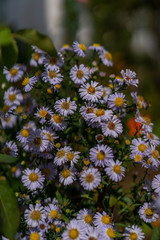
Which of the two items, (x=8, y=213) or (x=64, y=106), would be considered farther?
(x=64, y=106)

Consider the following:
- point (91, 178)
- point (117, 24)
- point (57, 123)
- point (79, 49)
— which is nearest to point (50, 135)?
point (57, 123)

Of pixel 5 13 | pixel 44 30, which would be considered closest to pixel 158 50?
pixel 44 30

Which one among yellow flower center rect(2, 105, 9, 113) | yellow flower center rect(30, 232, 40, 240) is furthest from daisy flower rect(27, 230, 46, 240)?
yellow flower center rect(2, 105, 9, 113)

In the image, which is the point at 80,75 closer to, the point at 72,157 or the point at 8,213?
the point at 72,157

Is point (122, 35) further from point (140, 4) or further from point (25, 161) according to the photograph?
point (25, 161)

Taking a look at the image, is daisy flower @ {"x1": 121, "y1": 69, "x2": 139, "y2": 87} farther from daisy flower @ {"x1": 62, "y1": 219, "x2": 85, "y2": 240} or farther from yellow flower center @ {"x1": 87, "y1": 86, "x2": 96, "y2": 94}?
daisy flower @ {"x1": 62, "y1": 219, "x2": 85, "y2": 240}

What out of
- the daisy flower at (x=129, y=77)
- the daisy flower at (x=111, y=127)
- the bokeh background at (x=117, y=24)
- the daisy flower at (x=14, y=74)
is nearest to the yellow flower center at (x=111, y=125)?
the daisy flower at (x=111, y=127)

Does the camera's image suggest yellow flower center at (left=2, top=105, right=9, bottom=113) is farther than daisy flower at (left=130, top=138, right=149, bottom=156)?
Yes
